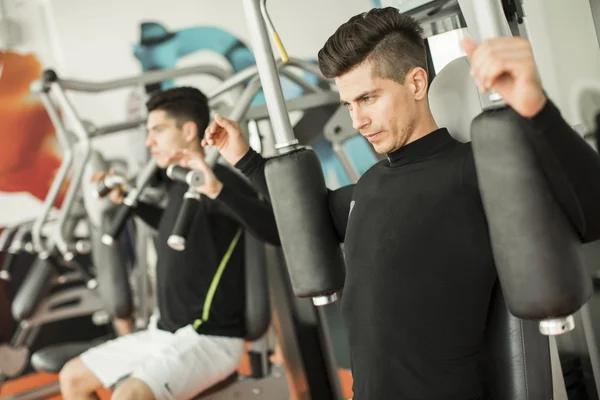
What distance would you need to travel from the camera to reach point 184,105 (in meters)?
2.12

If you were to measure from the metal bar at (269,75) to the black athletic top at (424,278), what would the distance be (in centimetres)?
20

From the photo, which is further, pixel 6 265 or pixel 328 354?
pixel 6 265

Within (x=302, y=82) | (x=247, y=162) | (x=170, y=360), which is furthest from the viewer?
(x=302, y=82)

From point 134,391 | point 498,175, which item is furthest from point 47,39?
point 498,175

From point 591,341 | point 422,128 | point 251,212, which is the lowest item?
point 591,341

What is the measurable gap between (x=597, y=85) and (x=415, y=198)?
2.35 ft

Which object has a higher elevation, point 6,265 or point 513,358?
point 6,265

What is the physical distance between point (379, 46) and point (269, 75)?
20 cm

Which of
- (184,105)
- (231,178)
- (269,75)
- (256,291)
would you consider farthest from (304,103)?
(269,75)

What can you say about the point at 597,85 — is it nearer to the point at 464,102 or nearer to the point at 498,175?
the point at 464,102

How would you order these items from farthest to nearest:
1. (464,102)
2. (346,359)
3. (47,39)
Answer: (47,39), (346,359), (464,102)

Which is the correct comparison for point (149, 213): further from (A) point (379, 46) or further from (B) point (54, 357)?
(A) point (379, 46)

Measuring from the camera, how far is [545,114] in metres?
0.70

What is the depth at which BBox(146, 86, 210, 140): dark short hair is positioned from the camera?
212cm
